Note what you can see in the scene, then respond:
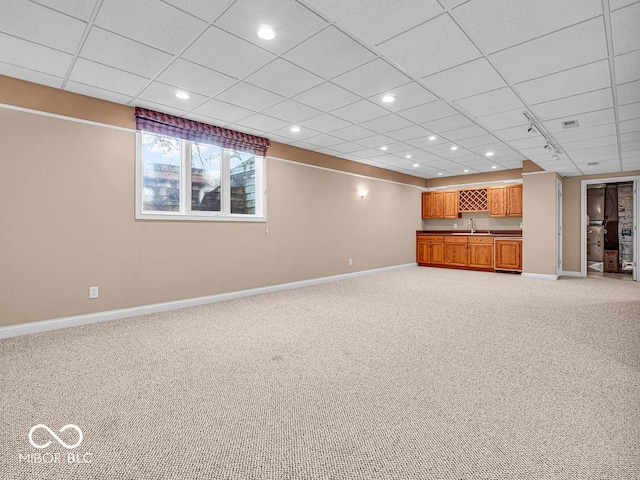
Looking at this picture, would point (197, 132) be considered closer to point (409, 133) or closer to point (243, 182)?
point (243, 182)

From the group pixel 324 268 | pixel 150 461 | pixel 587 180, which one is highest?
pixel 587 180

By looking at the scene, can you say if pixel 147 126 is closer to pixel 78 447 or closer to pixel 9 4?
pixel 9 4

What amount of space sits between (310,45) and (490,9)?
4.32 feet

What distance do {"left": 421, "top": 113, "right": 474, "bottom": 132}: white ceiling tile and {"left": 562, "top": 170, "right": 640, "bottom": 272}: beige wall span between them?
16.1 feet

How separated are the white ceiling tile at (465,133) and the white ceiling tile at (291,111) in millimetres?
2184

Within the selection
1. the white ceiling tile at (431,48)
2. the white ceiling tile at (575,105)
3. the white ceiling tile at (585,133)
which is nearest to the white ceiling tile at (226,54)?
the white ceiling tile at (431,48)

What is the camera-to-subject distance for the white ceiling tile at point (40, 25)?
2.23 meters

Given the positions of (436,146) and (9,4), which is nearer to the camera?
(9,4)

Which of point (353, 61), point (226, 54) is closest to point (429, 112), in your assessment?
point (353, 61)

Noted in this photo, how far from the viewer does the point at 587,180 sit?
7.38 meters

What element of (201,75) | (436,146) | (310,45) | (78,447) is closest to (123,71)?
(201,75)

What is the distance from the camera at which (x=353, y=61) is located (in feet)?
9.44

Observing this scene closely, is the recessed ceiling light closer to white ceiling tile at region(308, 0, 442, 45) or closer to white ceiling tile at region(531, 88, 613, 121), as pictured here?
white ceiling tile at region(308, 0, 442, 45)

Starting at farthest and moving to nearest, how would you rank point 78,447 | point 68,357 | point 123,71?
1. point 123,71
2. point 68,357
3. point 78,447
